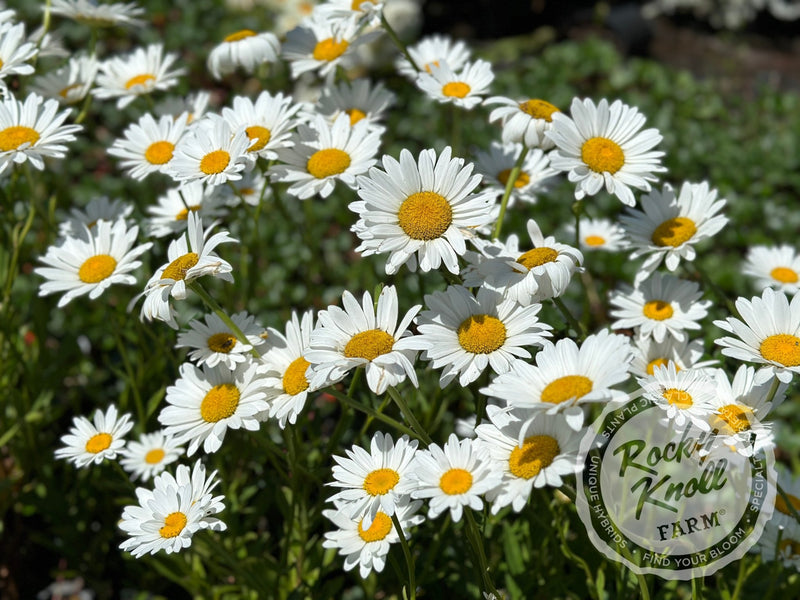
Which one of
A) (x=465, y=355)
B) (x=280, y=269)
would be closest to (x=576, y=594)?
(x=465, y=355)

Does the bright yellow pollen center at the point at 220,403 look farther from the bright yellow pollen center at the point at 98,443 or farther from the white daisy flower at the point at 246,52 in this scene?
the white daisy flower at the point at 246,52

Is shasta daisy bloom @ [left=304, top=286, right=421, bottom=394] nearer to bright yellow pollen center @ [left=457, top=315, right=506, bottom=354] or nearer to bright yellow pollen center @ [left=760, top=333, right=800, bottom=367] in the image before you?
bright yellow pollen center @ [left=457, top=315, right=506, bottom=354]

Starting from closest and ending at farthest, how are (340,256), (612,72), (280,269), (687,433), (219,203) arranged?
1. (687,433)
2. (219,203)
3. (280,269)
4. (340,256)
5. (612,72)

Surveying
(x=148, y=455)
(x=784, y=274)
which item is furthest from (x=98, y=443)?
(x=784, y=274)

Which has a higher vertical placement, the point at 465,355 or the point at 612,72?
the point at 465,355

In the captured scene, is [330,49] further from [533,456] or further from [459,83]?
[533,456]

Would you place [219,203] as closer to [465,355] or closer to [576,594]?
[465,355]
